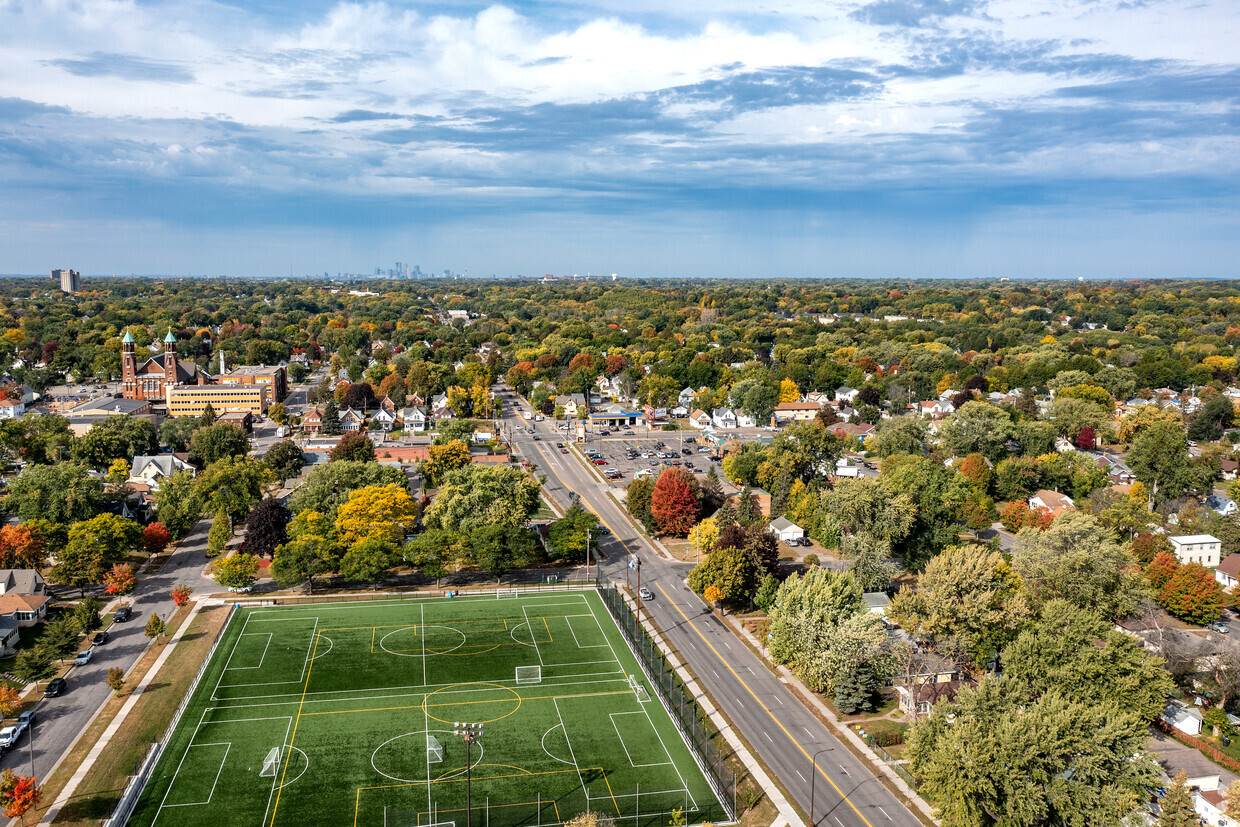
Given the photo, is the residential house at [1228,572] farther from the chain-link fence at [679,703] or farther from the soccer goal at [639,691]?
the soccer goal at [639,691]

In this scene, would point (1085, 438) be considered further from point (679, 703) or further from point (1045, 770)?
point (1045, 770)

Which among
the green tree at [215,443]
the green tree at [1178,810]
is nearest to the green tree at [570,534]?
the green tree at [1178,810]

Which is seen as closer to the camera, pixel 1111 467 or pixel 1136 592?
pixel 1136 592

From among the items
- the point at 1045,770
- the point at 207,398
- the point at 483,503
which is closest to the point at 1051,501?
the point at 1045,770

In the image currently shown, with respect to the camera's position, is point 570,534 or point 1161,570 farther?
point 570,534

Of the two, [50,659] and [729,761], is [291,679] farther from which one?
[729,761]

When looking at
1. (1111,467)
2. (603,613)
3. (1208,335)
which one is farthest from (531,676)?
(1208,335)

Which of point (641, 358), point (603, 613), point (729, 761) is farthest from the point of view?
point (641, 358)

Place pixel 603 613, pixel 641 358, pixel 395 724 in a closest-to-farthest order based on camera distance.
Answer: pixel 395 724 → pixel 603 613 → pixel 641 358
